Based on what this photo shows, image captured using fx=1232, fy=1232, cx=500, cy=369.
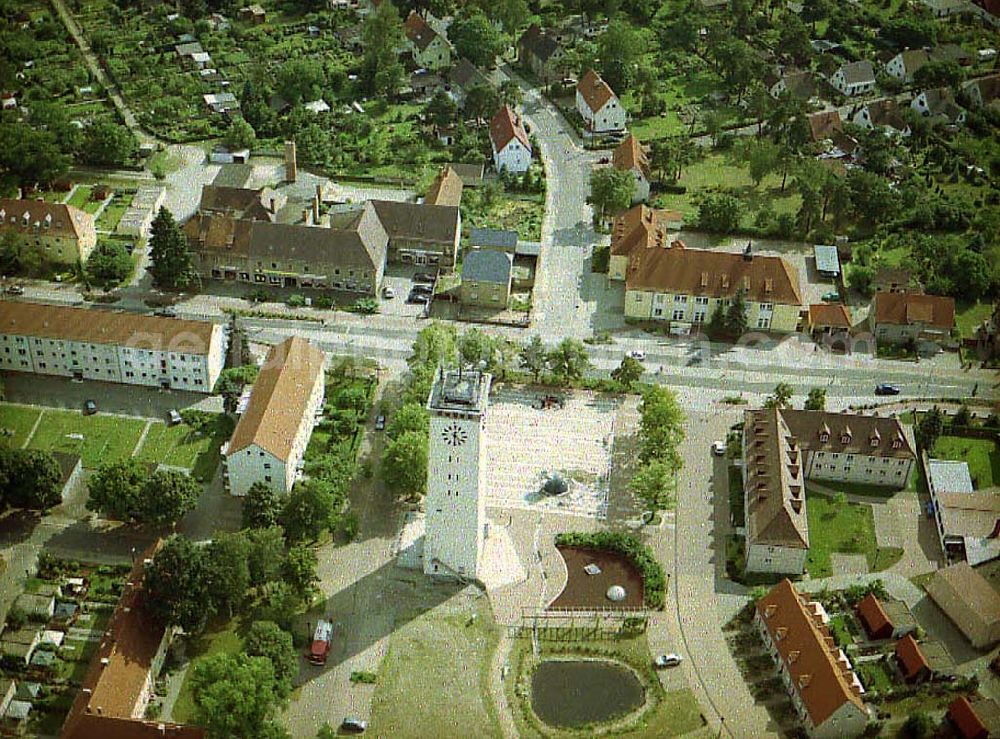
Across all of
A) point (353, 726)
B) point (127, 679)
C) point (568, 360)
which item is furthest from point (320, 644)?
point (568, 360)

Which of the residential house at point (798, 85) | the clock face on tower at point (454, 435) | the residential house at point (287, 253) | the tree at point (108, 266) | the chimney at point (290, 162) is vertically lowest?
the clock face on tower at point (454, 435)

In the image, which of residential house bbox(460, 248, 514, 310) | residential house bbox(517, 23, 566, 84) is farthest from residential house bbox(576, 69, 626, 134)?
residential house bbox(460, 248, 514, 310)

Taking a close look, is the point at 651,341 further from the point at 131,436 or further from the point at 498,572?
the point at 131,436

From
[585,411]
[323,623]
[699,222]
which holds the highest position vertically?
[699,222]

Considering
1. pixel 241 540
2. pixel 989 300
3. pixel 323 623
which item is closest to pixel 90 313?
pixel 241 540

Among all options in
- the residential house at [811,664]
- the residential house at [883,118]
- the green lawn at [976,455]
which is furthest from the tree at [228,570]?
the residential house at [883,118]

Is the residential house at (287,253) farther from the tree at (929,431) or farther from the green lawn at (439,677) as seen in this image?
the tree at (929,431)
